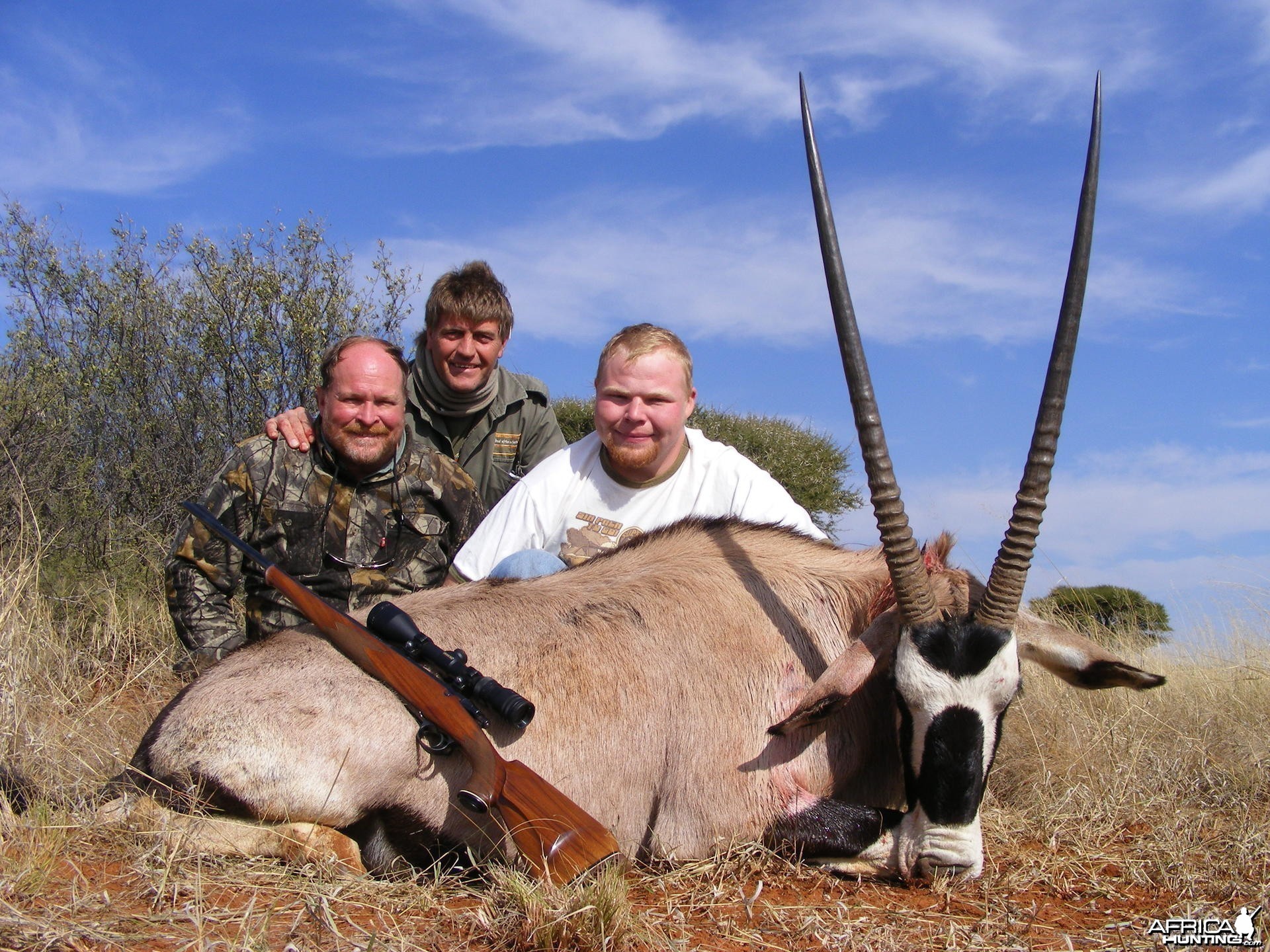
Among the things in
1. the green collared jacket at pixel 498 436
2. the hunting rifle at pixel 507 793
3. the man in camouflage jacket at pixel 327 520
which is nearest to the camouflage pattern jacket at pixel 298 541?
the man in camouflage jacket at pixel 327 520

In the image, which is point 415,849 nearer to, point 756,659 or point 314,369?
point 756,659

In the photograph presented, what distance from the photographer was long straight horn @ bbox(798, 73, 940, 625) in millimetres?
3680

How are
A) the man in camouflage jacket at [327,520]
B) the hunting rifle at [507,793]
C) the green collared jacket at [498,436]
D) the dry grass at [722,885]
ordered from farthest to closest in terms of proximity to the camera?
the green collared jacket at [498,436] → the man in camouflage jacket at [327,520] → the hunting rifle at [507,793] → the dry grass at [722,885]

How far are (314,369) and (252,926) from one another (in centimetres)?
853

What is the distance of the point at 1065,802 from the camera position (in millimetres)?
4312

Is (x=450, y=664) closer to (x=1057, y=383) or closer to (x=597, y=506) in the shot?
(x=597, y=506)

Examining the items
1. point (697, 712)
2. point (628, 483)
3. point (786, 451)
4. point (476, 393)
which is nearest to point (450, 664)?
point (697, 712)

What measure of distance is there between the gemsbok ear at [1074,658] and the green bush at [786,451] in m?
13.5

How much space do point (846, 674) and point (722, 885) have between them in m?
0.80

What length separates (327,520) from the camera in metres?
5.36

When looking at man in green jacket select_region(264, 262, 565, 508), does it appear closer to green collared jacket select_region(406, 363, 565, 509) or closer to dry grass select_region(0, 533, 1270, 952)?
green collared jacket select_region(406, 363, 565, 509)

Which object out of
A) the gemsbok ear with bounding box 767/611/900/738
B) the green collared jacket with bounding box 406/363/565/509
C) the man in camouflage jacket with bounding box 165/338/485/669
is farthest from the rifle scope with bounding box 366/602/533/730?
the green collared jacket with bounding box 406/363/565/509

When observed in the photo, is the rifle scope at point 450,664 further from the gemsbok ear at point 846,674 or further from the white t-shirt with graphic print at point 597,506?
the white t-shirt with graphic print at point 597,506

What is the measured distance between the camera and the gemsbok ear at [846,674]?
11.5ft
